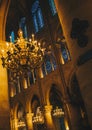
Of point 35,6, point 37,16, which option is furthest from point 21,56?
point 35,6

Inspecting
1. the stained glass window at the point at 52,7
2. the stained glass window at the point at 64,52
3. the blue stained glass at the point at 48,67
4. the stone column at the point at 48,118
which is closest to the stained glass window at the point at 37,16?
the stained glass window at the point at 52,7

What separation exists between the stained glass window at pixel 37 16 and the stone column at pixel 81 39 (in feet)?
49.3

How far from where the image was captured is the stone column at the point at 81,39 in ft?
9.98

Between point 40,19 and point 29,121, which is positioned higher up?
point 40,19

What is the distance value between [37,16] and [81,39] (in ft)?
54.5

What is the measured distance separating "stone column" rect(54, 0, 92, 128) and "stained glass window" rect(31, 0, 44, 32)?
1503 cm

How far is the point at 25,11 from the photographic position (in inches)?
784

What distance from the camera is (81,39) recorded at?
3.23 m

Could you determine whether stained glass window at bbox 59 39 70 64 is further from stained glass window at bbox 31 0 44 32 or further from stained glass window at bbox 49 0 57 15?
stained glass window at bbox 31 0 44 32

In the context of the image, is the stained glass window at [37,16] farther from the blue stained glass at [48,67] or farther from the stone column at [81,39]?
the stone column at [81,39]

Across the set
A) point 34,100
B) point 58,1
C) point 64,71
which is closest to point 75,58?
point 58,1

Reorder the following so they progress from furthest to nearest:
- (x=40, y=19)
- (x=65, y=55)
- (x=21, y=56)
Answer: (x=40, y=19), (x=65, y=55), (x=21, y=56)

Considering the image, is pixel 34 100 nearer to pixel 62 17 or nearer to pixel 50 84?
pixel 50 84

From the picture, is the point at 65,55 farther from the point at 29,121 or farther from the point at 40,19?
the point at 29,121
